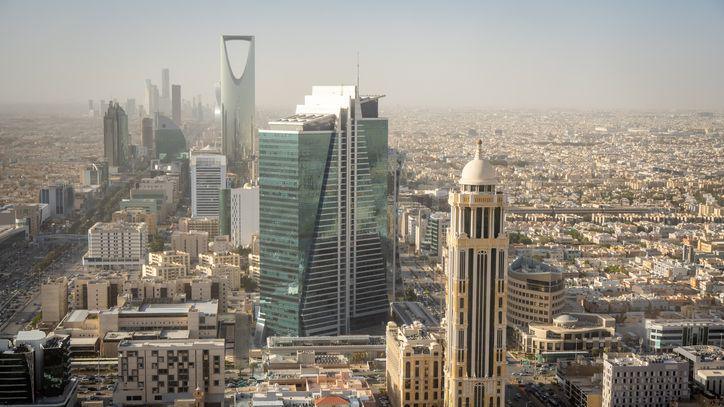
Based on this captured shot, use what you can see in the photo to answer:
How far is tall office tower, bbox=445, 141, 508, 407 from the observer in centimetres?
786

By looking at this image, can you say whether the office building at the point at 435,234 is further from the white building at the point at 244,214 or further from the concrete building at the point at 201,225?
the concrete building at the point at 201,225

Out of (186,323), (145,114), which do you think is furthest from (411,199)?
(145,114)

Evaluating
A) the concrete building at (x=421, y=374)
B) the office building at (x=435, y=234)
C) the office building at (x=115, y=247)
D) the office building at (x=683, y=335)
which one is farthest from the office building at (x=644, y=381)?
the office building at (x=115, y=247)

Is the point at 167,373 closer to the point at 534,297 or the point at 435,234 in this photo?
the point at 534,297

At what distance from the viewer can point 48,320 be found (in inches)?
500

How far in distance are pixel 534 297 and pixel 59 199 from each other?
9.70 metres

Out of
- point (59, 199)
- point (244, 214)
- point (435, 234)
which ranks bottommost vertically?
point (435, 234)

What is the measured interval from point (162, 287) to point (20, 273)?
2.65 meters

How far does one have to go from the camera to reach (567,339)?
37.6 feet

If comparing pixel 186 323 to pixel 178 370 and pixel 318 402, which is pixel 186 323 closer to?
pixel 178 370

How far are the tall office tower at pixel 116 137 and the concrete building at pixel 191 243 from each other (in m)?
3.38

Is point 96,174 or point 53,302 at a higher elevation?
point 96,174

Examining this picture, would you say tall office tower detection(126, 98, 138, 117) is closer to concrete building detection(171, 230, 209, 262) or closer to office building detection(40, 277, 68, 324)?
concrete building detection(171, 230, 209, 262)

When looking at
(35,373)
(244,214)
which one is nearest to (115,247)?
(244,214)
